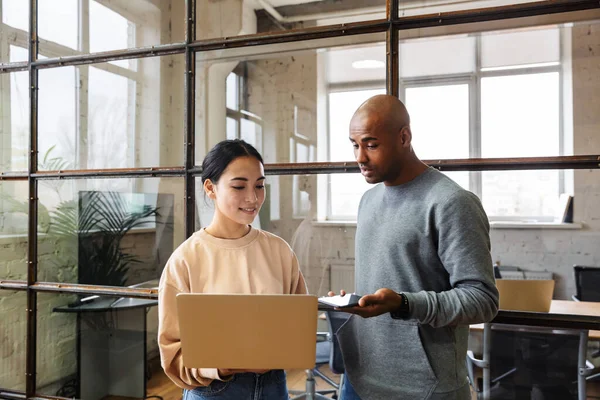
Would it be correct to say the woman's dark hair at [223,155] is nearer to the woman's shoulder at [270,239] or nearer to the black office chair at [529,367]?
the woman's shoulder at [270,239]

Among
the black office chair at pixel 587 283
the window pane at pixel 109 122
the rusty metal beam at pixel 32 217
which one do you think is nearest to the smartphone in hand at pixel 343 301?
the black office chair at pixel 587 283

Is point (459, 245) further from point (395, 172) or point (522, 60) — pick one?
point (522, 60)

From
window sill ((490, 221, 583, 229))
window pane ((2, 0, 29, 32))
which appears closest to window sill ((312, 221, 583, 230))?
window sill ((490, 221, 583, 229))

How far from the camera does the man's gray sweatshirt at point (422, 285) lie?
880 millimetres

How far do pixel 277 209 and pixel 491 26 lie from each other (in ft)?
2.61

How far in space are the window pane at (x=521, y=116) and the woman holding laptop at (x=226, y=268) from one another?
0.62 metres

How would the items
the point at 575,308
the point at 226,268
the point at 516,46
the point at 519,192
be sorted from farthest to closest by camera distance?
the point at 519,192
the point at 516,46
the point at 575,308
the point at 226,268

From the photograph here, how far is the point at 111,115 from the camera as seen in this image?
168 centimetres

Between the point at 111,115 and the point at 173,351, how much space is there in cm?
100

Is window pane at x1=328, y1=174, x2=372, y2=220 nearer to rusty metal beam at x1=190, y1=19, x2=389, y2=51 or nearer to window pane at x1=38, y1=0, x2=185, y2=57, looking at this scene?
rusty metal beam at x1=190, y1=19, x2=389, y2=51

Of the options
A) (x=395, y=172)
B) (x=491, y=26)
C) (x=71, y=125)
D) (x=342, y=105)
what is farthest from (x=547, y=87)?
(x=71, y=125)

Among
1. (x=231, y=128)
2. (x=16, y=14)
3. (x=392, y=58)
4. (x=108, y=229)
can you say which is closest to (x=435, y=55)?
(x=392, y=58)

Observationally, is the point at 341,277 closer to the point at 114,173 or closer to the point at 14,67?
the point at 114,173

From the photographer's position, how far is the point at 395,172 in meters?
1.01
